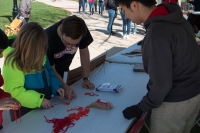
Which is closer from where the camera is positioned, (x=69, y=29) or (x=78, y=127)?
(x=78, y=127)

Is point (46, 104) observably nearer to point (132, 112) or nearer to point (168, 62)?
point (132, 112)

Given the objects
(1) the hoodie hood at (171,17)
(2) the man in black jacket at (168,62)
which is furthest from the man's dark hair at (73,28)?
(1) the hoodie hood at (171,17)

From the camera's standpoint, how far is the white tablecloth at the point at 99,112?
162 cm

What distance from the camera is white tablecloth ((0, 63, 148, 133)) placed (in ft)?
5.32

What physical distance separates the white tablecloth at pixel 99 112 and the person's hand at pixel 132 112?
0.03 m

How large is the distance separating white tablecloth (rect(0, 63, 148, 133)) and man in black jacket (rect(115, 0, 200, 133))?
22cm

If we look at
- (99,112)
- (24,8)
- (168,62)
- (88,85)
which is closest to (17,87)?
(99,112)

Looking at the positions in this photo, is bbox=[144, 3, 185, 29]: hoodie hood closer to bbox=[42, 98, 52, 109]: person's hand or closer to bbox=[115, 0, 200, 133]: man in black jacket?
bbox=[115, 0, 200, 133]: man in black jacket

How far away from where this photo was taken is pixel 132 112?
5.55ft

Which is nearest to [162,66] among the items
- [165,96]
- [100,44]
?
[165,96]

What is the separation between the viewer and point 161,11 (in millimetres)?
1432

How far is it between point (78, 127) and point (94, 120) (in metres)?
0.13

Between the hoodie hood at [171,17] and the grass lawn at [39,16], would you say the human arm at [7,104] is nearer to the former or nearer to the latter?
the hoodie hood at [171,17]

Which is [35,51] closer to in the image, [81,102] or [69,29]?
[69,29]
